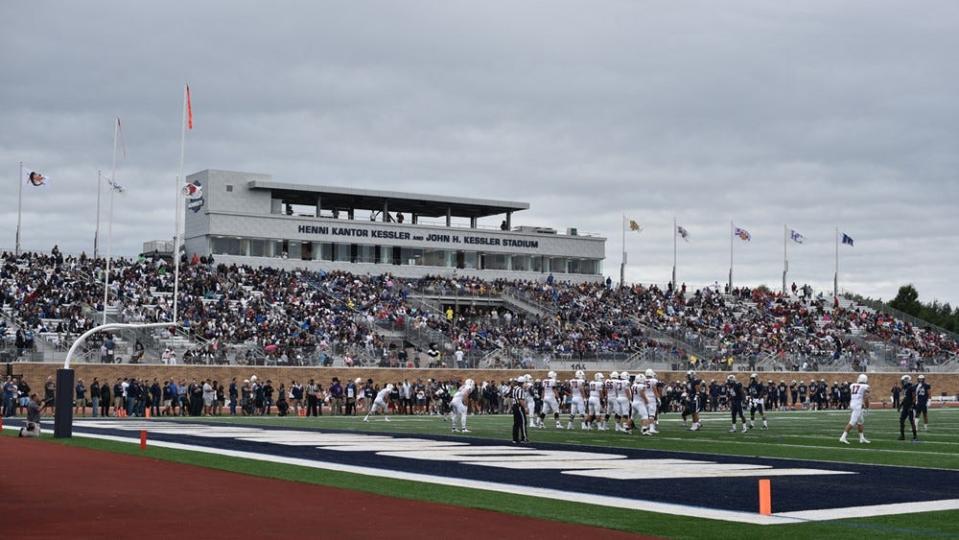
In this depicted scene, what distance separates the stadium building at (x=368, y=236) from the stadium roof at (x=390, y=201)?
0.06 m

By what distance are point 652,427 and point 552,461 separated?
952 centimetres

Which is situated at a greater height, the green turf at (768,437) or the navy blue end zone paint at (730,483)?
the navy blue end zone paint at (730,483)

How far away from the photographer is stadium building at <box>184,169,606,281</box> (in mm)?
63500

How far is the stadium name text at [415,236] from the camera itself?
6606cm

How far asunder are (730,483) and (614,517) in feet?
14.5

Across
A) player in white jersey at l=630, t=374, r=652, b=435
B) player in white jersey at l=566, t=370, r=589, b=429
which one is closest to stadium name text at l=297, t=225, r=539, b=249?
Result: player in white jersey at l=566, t=370, r=589, b=429

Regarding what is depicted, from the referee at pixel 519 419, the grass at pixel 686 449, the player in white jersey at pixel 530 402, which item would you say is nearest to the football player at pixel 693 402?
the grass at pixel 686 449

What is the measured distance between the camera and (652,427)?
2952cm

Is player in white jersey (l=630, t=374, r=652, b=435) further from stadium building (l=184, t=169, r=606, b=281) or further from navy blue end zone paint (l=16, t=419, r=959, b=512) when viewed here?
stadium building (l=184, t=169, r=606, b=281)

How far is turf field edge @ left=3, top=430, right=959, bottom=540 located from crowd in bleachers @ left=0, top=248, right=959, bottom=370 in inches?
1073

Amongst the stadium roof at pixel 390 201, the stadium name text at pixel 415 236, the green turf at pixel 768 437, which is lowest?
the green turf at pixel 768 437

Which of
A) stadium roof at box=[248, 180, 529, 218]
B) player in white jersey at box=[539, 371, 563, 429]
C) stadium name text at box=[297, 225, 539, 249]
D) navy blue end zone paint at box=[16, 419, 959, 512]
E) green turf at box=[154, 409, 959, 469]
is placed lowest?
green turf at box=[154, 409, 959, 469]

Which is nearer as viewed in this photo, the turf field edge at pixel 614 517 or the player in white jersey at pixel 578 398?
the turf field edge at pixel 614 517

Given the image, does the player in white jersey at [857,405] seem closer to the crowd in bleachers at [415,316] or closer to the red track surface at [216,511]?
the red track surface at [216,511]
